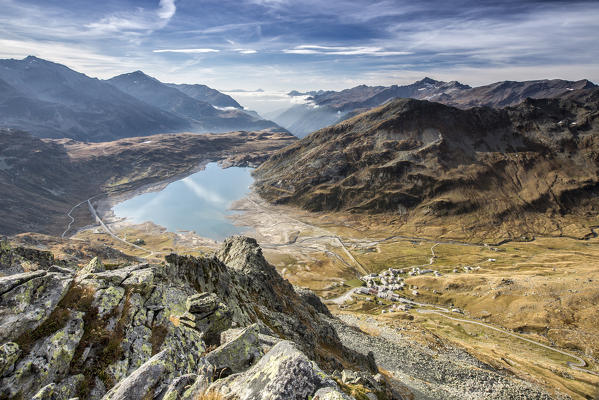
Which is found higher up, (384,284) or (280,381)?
(280,381)

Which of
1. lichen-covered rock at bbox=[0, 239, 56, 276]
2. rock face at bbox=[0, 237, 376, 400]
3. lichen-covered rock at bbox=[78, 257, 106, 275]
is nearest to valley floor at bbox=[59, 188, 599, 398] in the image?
rock face at bbox=[0, 237, 376, 400]

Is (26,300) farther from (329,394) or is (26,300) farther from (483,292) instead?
(483,292)

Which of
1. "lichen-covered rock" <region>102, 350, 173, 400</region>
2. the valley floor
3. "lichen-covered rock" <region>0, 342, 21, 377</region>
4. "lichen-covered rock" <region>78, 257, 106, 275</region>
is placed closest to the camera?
"lichen-covered rock" <region>102, 350, 173, 400</region>

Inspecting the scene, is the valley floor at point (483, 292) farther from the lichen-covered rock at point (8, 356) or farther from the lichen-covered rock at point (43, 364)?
the lichen-covered rock at point (8, 356)

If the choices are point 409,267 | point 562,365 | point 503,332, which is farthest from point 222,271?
point 409,267

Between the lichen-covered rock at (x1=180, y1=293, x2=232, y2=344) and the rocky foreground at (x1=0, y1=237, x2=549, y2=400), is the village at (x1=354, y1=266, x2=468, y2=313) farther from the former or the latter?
the lichen-covered rock at (x1=180, y1=293, x2=232, y2=344)

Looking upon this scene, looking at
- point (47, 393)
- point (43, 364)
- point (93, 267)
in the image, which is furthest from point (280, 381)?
point (93, 267)
